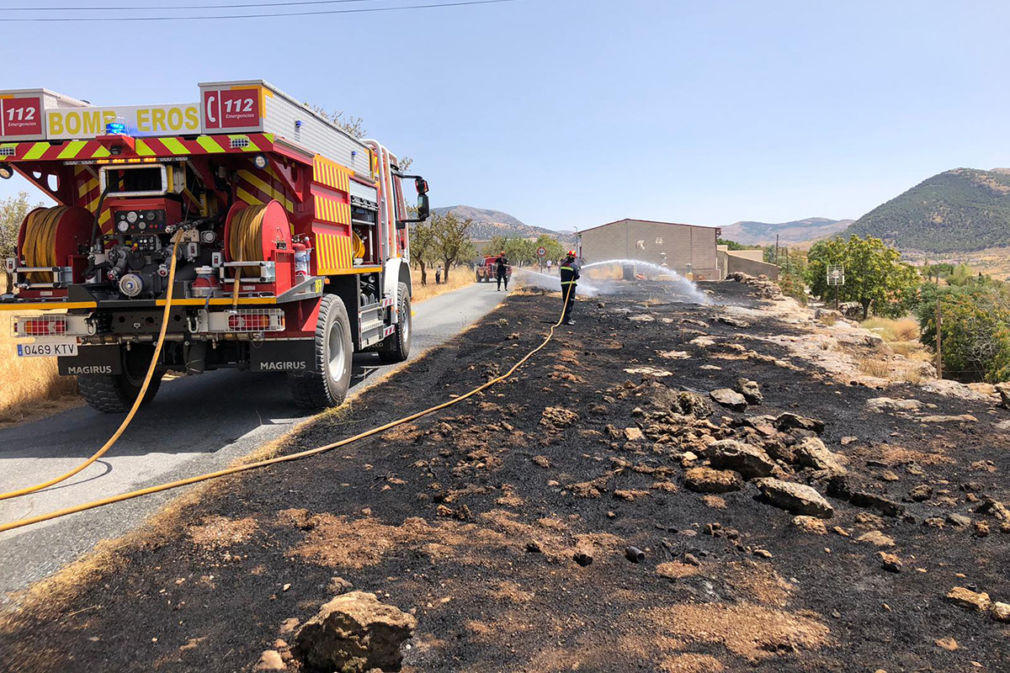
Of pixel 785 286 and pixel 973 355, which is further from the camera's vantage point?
pixel 785 286

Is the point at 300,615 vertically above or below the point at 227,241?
below

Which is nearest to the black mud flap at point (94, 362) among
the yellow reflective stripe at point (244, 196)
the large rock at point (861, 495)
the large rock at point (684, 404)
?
the yellow reflective stripe at point (244, 196)

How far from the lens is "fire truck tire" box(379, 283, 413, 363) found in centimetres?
1062

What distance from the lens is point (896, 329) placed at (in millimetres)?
29203

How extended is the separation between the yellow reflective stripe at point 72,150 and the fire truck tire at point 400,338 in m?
5.19

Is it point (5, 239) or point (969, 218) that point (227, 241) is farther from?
point (969, 218)

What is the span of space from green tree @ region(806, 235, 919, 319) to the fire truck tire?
103 feet

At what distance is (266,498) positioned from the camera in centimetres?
450

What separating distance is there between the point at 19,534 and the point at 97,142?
3.66 m

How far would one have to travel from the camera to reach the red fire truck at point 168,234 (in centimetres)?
592

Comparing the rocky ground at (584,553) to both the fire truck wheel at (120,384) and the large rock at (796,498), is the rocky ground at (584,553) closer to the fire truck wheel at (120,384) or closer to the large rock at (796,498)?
the large rock at (796,498)

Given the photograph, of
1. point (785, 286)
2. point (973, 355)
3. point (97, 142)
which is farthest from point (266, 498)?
point (785, 286)

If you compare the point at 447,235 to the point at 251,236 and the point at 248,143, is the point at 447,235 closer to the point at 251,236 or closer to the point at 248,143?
the point at 248,143

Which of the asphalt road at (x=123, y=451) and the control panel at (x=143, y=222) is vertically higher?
the control panel at (x=143, y=222)
